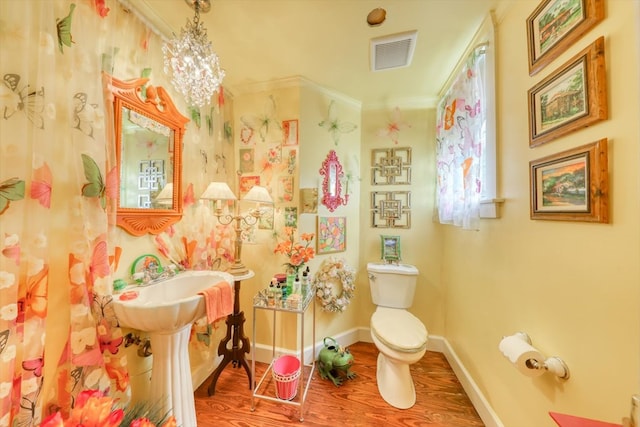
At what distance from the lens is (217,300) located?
115 centimetres

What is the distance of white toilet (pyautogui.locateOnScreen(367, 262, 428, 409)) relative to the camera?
4.88 feet

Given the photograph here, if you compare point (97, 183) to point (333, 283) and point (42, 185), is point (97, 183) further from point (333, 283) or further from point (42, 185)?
point (333, 283)

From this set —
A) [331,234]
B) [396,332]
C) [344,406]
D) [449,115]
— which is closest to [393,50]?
[449,115]

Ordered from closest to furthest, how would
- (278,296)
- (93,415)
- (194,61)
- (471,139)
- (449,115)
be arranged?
(93,415)
(194,61)
(471,139)
(278,296)
(449,115)

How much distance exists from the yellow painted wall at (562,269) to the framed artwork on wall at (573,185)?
0.02m

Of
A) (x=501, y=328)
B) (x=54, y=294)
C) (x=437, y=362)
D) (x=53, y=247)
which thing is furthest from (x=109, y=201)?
(x=437, y=362)

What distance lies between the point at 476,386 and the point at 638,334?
1.18m

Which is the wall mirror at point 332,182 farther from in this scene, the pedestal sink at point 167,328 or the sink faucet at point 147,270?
the sink faucet at point 147,270

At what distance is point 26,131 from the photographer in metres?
0.79

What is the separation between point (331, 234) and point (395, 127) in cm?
125

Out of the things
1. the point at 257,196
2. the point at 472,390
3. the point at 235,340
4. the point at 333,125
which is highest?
the point at 333,125

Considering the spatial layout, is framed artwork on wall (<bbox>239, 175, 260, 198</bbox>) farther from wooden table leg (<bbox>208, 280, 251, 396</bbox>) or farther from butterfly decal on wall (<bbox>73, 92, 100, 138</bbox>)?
butterfly decal on wall (<bbox>73, 92, 100, 138</bbox>)

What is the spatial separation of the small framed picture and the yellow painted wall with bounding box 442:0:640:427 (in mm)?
716

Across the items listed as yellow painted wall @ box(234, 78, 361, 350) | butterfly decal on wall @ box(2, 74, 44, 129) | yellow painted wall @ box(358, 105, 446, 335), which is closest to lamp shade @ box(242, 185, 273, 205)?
yellow painted wall @ box(234, 78, 361, 350)
